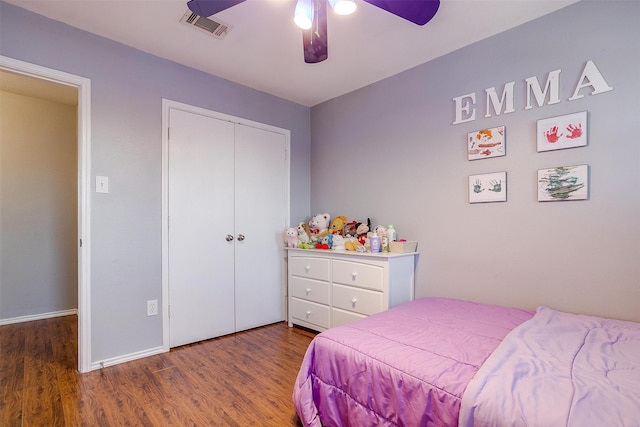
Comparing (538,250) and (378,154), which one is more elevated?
(378,154)

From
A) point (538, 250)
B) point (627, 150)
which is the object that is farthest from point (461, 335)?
point (627, 150)

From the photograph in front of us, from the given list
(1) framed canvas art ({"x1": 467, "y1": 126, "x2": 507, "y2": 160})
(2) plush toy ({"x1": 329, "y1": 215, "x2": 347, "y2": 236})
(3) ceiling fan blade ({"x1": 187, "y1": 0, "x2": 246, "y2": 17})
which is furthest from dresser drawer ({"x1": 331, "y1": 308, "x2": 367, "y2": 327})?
(3) ceiling fan blade ({"x1": 187, "y1": 0, "x2": 246, "y2": 17})

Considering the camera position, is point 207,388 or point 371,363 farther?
point 207,388

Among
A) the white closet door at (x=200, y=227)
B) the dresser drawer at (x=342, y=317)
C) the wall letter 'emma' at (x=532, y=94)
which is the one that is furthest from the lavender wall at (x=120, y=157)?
the wall letter 'emma' at (x=532, y=94)

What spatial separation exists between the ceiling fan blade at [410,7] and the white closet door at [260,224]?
188cm

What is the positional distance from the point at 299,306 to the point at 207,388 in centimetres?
123

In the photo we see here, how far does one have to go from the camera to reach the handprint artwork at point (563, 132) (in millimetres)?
1873

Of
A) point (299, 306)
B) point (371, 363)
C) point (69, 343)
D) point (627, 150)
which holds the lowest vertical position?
point (69, 343)

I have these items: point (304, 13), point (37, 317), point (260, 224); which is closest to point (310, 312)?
point (260, 224)

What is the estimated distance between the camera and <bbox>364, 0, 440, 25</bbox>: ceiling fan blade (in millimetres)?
1434

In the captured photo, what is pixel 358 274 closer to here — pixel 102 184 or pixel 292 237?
pixel 292 237

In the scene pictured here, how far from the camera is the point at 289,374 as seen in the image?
2170mm

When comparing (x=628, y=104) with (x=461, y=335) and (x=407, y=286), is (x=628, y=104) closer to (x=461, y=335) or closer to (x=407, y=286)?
(x=461, y=335)

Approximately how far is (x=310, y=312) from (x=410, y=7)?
2440 mm
